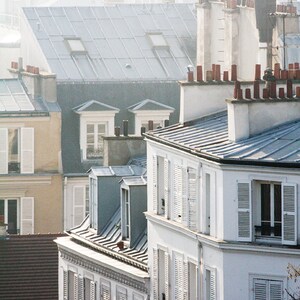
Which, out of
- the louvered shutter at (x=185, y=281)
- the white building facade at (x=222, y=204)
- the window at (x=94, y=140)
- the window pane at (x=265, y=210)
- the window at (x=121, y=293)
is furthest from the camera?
the window at (x=94, y=140)

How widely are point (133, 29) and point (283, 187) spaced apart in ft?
131

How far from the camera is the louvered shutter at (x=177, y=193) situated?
51719 mm

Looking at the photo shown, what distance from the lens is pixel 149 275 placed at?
5441 cm

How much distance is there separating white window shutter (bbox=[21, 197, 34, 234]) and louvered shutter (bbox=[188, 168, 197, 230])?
97.3ft

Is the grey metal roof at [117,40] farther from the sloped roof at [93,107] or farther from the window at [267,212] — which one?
the window at [267,212]

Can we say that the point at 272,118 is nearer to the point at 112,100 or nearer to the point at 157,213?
the point at 157,213

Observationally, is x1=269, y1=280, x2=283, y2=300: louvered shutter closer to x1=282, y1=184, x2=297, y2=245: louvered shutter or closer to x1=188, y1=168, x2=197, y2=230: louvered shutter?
x1=282, y1=184, x2=297, y2=245: louvered shutter

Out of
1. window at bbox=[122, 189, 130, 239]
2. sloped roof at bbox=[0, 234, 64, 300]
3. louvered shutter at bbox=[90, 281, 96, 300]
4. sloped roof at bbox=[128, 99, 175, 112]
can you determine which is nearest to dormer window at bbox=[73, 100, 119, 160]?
sloped roof at bbox=[128, 99, 175, 112]

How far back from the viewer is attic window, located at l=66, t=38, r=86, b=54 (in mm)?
84500

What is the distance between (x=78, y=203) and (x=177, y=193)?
28.8 meters

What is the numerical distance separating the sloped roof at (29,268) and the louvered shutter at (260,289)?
19214 millimetres

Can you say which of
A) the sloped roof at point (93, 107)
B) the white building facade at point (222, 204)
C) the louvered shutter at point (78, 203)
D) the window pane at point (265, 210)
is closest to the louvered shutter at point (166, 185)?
the white building facade at point (222, 204)

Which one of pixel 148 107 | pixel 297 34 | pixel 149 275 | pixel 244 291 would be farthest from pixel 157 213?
pixel 148 107

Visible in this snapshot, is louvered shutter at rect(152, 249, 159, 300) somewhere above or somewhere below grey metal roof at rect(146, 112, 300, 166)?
below
